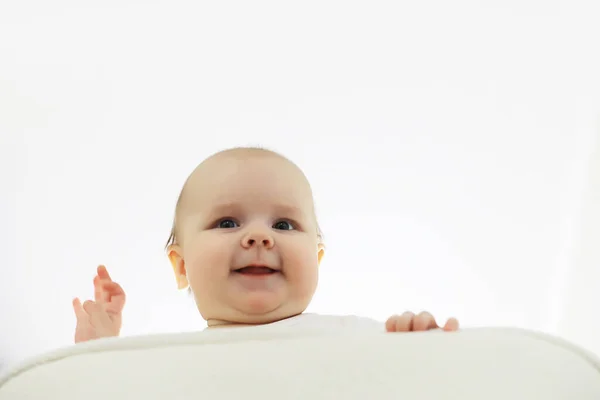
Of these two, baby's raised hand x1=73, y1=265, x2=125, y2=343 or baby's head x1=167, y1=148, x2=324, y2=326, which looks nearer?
baby's head x1=167, y1=148, x2=324, y2=326

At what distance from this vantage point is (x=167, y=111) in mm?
1280

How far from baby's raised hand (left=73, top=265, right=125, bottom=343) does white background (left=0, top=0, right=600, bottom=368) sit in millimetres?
243

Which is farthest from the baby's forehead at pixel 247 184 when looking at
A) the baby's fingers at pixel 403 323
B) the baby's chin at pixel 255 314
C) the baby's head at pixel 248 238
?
the baby's fingers at pixel 403 323

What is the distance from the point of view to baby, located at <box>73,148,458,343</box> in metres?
0.84

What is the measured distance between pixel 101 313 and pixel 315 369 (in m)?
0.56

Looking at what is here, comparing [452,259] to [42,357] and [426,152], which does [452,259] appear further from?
[42,357]

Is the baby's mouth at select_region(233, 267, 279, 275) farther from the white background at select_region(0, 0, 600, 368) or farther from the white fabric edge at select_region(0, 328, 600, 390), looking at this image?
the white background at select_region(0, 0, 600, 368)

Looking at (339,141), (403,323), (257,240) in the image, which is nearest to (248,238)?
(257,240)

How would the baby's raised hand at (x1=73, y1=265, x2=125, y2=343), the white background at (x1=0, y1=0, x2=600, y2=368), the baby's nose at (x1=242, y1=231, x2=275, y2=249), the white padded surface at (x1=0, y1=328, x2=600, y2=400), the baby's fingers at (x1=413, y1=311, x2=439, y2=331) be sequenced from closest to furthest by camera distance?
1. the white padded surface at (x1=0, y1=328, x2=600, y2=400)
2. the baby's fingers at (x1=413, y1=311, x2=439, y2=331)
3. the baby's nose at (x1=242, y1=231, x2=275, y2=249)
4. the baby's raised hand at (x1=73, y1=265, x2=125, y2=343)
5. the white background at (x1=0, y1=0, x2=600, y2=368)

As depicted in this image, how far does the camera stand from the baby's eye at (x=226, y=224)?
0.90 m

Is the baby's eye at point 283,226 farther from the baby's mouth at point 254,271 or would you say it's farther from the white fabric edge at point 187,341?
the white fabric edge at point 187,341

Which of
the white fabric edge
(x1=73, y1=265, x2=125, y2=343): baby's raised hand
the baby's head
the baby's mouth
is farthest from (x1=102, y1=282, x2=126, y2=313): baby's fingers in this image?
the white fabric edge

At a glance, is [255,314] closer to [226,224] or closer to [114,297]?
[226,224]

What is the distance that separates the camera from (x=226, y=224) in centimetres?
90
